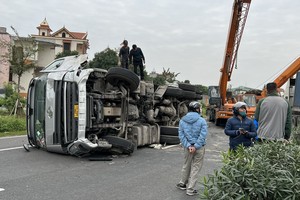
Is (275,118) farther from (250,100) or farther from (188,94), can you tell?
(250,100)

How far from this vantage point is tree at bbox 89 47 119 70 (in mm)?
41956

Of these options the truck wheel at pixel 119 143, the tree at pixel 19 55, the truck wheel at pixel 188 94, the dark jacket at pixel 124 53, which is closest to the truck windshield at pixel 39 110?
the truck wheel at pixel 119 143

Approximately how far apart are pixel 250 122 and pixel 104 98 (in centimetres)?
394

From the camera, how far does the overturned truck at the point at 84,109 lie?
7.64 m

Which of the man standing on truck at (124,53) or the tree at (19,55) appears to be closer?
the man standing on truck at (124,53)

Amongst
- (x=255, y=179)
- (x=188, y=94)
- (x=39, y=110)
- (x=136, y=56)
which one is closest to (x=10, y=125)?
(x=136, y=56)

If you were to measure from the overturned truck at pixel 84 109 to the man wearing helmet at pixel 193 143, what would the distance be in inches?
105

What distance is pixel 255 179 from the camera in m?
2.69

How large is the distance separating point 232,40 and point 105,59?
85.8 ft

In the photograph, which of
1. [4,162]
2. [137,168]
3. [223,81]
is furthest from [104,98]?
[223,81]

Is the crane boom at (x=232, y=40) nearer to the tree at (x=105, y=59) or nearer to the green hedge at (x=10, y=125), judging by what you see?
the green hedge at (x=10, y=125)

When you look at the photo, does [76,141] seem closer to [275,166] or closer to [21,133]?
[275,166]

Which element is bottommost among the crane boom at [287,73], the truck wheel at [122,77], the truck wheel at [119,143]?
the truck wheel at [119,143]

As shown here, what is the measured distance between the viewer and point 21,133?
1305 cm
